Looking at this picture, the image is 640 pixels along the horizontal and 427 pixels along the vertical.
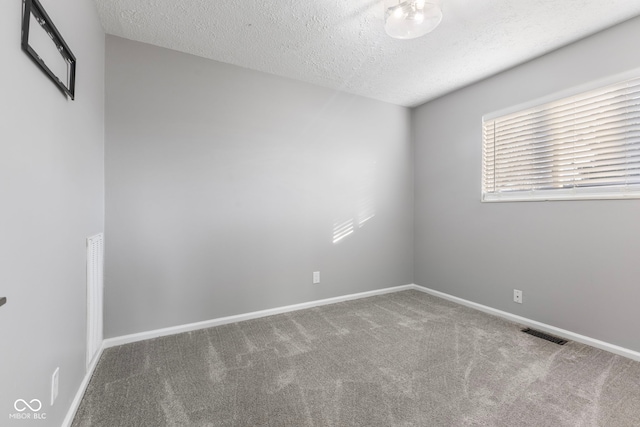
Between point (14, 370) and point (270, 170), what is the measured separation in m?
2.22

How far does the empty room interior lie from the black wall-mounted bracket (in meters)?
0.01

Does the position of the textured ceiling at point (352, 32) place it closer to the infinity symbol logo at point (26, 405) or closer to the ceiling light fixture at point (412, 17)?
the ceiling light fixture at point (412, 17)

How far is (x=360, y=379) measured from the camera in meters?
1.78

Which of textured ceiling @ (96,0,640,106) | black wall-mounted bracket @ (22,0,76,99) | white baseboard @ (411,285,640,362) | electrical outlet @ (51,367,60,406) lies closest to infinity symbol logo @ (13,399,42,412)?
electrical outlet @ (51,367,60,406)

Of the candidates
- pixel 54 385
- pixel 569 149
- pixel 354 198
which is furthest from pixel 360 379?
pixel 569 149

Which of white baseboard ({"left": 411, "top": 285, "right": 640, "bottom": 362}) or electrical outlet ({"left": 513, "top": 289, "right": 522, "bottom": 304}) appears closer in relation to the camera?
white baseboard ({"left": 411, "top": 285, "right": 640, "bottom": 362})

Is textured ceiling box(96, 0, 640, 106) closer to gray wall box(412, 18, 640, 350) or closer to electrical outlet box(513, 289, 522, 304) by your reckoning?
gray wall box(412, 18, 640, 350)

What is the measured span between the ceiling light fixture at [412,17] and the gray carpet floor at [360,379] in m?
2.28

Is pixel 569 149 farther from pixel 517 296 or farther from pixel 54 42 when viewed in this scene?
pixel 54 42

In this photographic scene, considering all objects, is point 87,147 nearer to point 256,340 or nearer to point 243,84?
point 243,84

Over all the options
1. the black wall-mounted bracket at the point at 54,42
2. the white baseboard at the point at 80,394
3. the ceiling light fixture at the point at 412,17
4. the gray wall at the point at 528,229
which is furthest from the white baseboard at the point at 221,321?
the ceiling light fixture at the point at 412,17

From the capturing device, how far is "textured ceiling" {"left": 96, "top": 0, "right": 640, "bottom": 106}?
1.90 m

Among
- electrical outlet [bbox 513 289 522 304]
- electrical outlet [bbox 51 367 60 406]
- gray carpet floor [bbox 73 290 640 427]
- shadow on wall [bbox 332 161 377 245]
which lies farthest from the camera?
shadow on wall [bbox 332 161 377 245]

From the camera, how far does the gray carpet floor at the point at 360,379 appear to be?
146 centimetres
